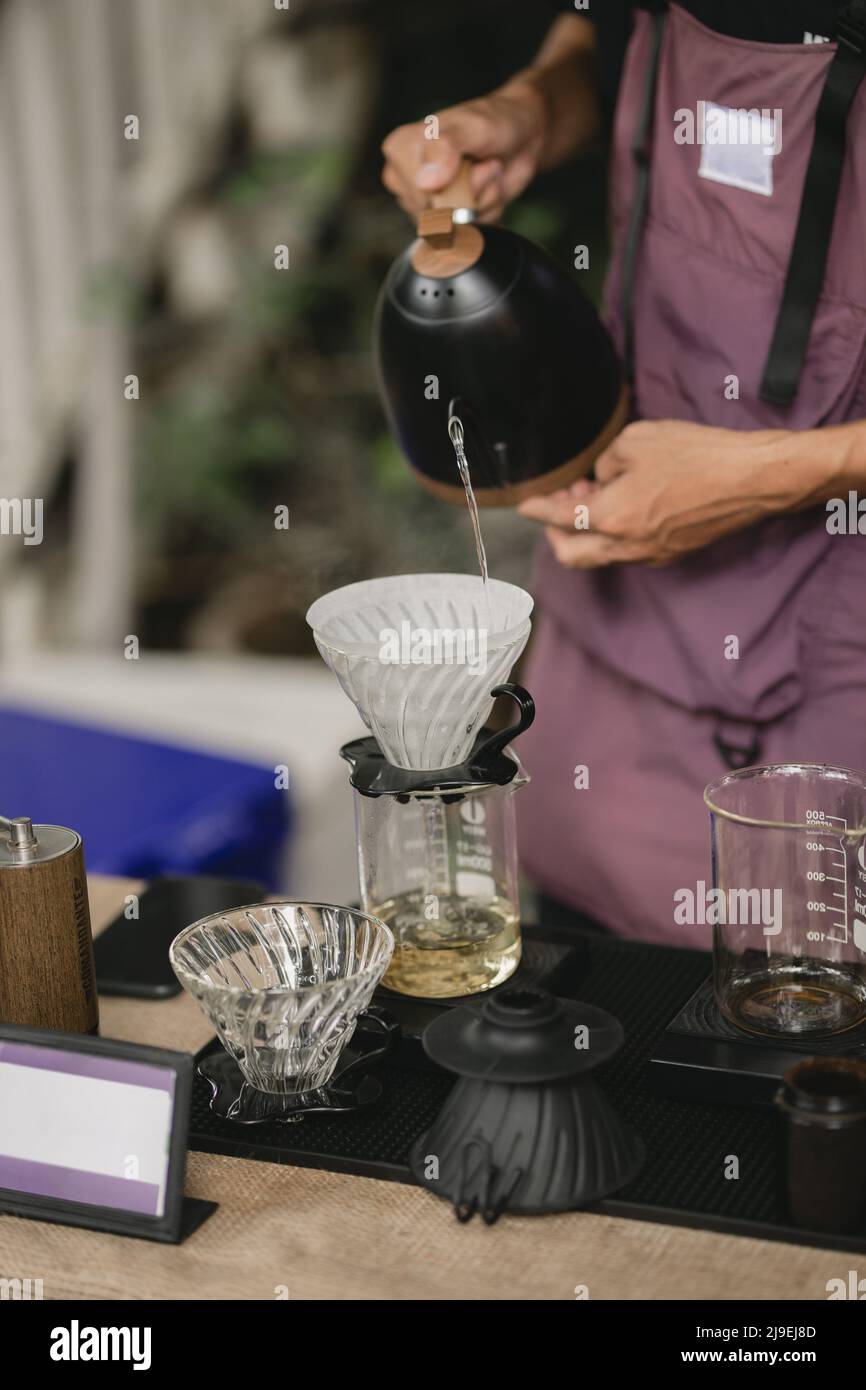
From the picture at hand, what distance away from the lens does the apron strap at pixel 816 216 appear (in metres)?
1.31

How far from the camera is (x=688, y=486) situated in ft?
4.52

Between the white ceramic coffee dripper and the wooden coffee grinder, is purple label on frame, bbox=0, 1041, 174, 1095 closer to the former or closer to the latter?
the wooden coffee grinder

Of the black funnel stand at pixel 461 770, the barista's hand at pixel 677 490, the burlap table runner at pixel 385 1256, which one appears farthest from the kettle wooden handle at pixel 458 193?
the burlap table runner at pixel 385 1256

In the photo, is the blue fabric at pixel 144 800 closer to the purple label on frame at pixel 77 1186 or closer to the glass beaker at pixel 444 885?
Answer: the glass beaker at pixel 444 885

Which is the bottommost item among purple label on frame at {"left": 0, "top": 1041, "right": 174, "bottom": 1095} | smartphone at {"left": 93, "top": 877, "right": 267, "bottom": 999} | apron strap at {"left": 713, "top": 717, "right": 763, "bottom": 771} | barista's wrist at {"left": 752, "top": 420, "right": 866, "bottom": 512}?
smartphone at {"left": 93, "top": 877, "right": 267, "bottom": 999}

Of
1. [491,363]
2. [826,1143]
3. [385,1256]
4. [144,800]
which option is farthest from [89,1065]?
[144,800]

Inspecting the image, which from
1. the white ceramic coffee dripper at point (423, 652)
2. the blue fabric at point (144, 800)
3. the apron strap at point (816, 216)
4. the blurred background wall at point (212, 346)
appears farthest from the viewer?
the blurred background wall at point (212, 346)

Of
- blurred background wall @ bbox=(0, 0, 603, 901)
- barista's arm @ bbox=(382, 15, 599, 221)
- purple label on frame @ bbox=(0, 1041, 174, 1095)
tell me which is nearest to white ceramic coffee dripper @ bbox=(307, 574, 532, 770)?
purple label on frame @ bbox=(0, 1041, 174, 1095)

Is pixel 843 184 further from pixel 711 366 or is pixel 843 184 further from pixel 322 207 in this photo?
pixel 322 207

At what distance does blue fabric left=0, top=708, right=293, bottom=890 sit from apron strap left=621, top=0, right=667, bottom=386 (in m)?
1.01

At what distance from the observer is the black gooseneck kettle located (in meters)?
1.27

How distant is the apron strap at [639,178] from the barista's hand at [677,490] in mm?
179

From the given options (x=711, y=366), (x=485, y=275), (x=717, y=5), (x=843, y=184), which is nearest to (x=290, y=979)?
(x=485, y=275)
